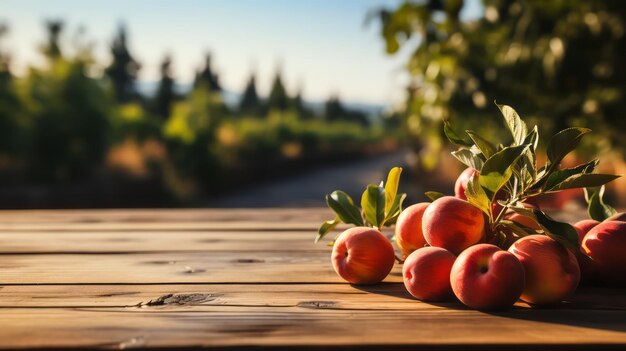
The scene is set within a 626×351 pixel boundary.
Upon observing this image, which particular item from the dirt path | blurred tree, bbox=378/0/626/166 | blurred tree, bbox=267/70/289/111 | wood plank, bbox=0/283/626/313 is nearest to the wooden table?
wood plank, bbox=0/283/626/313

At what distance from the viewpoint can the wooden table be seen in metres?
0.82

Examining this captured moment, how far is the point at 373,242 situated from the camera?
1168 millimetres

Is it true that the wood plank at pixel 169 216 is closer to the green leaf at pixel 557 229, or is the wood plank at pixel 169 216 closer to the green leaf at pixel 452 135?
the green leaf at pixel 452 135

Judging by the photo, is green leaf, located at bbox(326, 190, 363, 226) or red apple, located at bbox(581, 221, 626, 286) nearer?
red apple, located at bbox(581, 221, 626, 286)

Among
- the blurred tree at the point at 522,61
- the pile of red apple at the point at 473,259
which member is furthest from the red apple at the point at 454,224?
the blurred tree at the point at 522,61

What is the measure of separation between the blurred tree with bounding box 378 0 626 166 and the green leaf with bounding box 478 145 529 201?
2.05m

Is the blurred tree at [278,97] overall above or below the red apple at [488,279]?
below

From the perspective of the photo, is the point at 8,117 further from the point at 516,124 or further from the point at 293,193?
the point at 516,124

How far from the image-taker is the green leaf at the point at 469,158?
1100mm

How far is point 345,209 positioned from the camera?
1.29 m

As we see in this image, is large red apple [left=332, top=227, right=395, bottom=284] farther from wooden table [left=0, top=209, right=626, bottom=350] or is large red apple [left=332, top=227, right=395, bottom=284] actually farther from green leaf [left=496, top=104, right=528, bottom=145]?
green leaf [left=496, top=104, right=528, bottom=145]

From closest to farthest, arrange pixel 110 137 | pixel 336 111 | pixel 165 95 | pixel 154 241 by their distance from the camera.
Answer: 1. pixel 154 241
2. pixel 110 137
3. pixel 165 95
4. pixel 336 111

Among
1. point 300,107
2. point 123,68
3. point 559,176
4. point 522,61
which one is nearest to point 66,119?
point 522,61

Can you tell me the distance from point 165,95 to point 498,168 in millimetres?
26950
